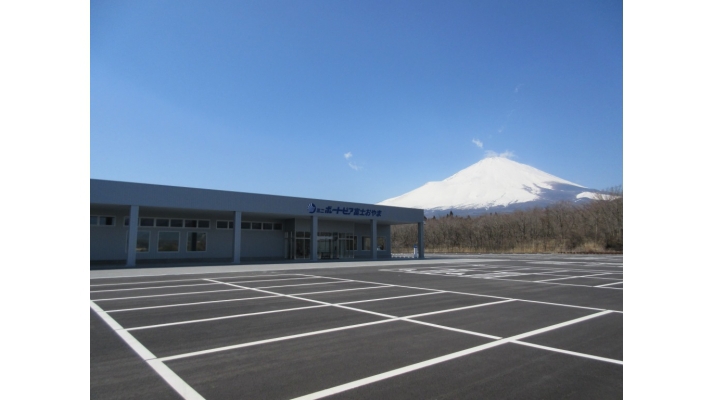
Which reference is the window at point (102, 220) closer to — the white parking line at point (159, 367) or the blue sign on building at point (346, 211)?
the blue sign on building at point (346, 211)

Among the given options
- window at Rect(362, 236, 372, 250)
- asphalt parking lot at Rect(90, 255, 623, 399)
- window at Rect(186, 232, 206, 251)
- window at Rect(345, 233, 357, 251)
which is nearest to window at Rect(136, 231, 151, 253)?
window at Rect(186, 232, 206, 251)

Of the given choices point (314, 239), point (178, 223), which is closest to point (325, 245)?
point (314, 239)

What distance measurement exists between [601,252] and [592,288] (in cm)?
3676

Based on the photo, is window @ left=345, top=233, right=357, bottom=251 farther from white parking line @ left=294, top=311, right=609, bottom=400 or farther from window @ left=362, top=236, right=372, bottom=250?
white parking line @ left=294, top=311, right=609, bottom=400

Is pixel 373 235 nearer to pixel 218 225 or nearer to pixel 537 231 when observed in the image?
pixel 218 225

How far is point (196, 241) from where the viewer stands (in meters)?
27.1

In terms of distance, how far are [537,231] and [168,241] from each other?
161 feet

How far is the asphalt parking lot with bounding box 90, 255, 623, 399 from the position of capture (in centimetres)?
384

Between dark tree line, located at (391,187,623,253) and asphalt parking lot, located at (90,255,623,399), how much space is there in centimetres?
4404

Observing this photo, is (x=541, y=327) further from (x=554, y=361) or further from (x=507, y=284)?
(x=507, y=284)

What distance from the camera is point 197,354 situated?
4953 millimetres

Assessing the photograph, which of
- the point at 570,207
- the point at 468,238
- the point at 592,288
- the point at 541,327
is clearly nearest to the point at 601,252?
the point at 570,207

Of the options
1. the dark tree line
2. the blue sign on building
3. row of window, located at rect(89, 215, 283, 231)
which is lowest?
the dark tree line

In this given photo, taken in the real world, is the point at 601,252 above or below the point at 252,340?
below
